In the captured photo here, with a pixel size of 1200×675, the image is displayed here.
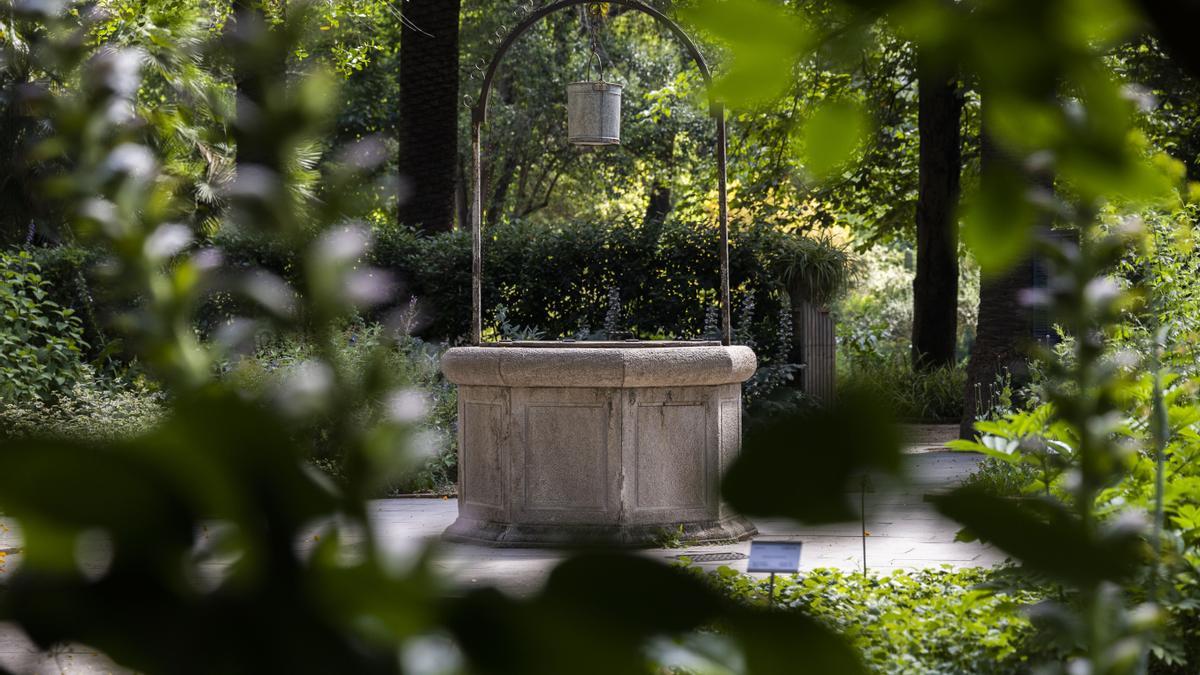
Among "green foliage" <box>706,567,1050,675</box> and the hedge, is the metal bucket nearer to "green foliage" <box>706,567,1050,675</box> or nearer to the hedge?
the hedge

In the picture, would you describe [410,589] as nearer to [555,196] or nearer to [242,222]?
[242,222]

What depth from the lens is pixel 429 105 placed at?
13.4m

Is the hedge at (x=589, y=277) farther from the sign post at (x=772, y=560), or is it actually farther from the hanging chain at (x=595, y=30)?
the sign post at (x=772, y=560)

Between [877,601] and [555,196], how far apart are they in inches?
1008

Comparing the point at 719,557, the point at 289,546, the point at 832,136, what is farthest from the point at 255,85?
the point at 719,557

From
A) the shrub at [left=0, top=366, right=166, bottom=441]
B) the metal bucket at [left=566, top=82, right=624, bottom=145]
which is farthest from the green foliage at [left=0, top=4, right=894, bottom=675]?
the shrub at [left=0, top=366, right=166, bottom=441]

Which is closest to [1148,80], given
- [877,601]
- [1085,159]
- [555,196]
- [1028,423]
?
[877,601]

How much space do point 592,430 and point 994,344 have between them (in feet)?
21.7

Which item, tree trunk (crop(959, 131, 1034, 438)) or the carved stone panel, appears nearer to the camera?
the carved stone panel

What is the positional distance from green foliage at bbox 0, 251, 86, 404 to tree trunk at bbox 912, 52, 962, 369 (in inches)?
371

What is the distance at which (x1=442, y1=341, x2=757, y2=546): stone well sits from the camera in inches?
288

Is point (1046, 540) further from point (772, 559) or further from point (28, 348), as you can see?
point (28, 348)

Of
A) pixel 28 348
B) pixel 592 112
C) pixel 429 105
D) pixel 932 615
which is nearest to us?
pixel 932 615

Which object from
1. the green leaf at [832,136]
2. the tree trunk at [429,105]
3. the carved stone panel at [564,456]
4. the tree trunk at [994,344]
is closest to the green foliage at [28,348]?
the tree trunk at [429,105]
